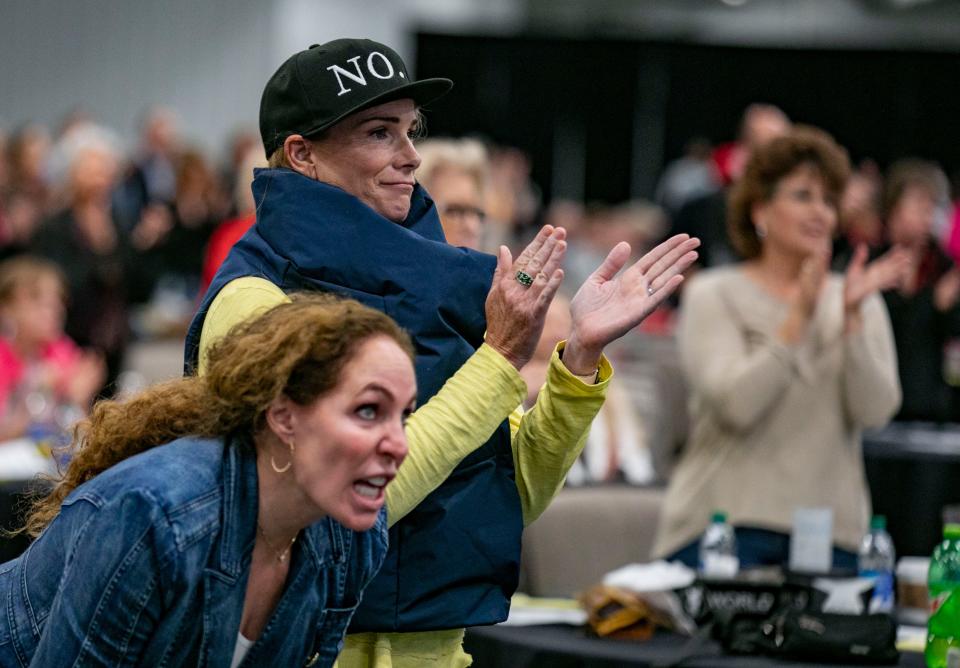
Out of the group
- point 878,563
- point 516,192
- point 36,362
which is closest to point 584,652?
point 878,563

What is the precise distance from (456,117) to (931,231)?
41.3 ft

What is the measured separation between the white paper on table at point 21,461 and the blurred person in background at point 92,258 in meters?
2.99

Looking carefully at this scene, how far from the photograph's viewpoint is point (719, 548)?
3.89 meters

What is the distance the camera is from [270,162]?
8.38ft

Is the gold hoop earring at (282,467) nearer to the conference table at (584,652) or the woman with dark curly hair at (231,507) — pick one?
the woman with dark curly hair at (231,507)

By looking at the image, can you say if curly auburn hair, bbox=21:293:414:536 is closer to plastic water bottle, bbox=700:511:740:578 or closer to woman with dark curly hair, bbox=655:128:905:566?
plastic water bottle, bbox=700:511:740:578

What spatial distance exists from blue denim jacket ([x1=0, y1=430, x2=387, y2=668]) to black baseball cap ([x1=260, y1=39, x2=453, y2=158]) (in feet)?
1.89

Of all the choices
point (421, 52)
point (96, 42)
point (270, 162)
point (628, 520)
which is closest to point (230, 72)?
point (96, 42)

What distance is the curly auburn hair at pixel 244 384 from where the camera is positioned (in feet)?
6.75

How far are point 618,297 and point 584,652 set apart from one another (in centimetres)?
109

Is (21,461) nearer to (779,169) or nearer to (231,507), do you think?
(779,169)

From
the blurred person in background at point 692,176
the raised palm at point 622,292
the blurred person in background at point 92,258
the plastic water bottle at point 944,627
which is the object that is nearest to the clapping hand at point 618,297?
the raised palm at point 622,292

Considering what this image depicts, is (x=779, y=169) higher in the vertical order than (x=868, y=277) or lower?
higher


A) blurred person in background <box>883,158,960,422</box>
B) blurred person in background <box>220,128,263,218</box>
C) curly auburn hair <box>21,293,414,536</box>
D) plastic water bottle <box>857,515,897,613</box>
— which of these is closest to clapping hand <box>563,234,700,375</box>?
curly auburn hair <box>21,293,414,536</box>
